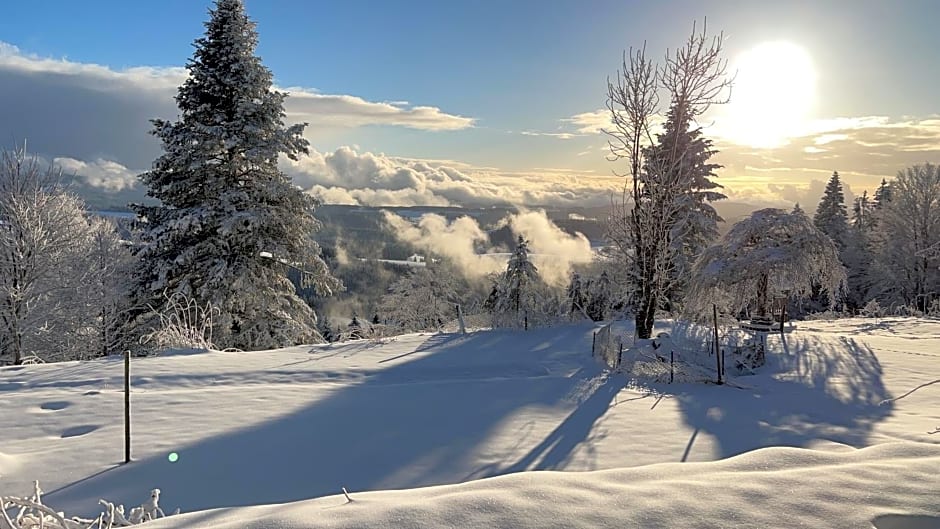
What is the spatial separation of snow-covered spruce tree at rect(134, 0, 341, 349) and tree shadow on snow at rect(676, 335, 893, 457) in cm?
1116

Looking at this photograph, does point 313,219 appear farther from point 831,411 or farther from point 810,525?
point 810,525

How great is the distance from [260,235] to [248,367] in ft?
25.0

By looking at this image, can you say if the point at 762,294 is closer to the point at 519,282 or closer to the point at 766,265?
the point at 766,265

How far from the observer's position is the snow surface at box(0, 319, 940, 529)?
2.37 metres

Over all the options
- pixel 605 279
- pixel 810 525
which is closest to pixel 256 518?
pixel 810 525

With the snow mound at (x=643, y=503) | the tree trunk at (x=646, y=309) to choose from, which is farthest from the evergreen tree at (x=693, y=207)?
the snow mound at (x=643, y=503)

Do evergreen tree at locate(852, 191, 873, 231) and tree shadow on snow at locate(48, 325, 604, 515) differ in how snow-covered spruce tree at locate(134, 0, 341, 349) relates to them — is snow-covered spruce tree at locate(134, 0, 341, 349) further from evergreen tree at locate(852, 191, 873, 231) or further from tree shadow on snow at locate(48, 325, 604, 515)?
evergreen tree at locate(852, 191, 873, 231)

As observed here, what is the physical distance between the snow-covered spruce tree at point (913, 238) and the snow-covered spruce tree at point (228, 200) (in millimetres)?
30145

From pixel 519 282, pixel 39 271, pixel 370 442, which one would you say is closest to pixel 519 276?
pixel 519 282

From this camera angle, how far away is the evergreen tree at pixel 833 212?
124ft

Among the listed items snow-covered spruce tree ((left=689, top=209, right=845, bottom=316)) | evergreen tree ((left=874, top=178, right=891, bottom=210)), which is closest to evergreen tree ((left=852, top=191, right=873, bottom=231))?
evergreen tree ((left=874, top=178, right=891, bottom=210))

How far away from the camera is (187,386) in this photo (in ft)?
22.9

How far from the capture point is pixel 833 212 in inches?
1523

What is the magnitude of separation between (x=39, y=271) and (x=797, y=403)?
20.1m
